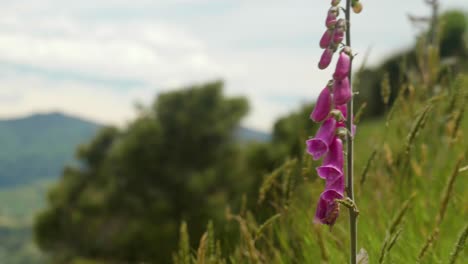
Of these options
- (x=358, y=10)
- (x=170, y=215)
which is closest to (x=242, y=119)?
(x=170, y=215)

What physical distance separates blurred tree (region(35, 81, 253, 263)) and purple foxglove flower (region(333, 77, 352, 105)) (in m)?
21.9

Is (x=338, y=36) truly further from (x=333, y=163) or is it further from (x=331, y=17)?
(x=333, y=163)

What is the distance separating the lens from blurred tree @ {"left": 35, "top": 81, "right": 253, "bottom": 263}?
24.9m

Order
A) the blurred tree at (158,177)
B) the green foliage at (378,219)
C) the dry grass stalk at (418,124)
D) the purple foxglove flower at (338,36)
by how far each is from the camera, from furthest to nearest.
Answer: the blurred tree at (158,177) < the green foliage at (378,219) < the dry grass stalk at (418,124) < the purple foxglove flower at (338,36)

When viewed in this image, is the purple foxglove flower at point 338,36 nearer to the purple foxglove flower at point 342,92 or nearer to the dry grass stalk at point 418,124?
the purple foxglove flower at point 342,92

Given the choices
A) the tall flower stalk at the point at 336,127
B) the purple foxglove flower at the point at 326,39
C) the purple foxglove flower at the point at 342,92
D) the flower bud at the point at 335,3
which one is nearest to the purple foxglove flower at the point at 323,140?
the tall flower stalk at the point at 336,127

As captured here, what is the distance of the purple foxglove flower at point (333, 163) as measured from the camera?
1920 mm

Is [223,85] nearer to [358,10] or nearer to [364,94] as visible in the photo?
[364,94]

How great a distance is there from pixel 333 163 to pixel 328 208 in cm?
15

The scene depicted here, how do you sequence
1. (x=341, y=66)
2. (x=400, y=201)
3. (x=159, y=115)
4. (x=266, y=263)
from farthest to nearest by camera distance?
1. (x=159, y=115)
2. (x=400, y=201)
3. (x=266, y=263)
4. (x=341, y=66)

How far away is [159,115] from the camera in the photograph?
2730 centimetres

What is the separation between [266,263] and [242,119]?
25416 mm

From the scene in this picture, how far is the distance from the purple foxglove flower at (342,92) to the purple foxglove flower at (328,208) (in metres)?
0.29

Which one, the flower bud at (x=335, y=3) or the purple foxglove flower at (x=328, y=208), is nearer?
the purple foxglove flower at (x=328, y=208)
